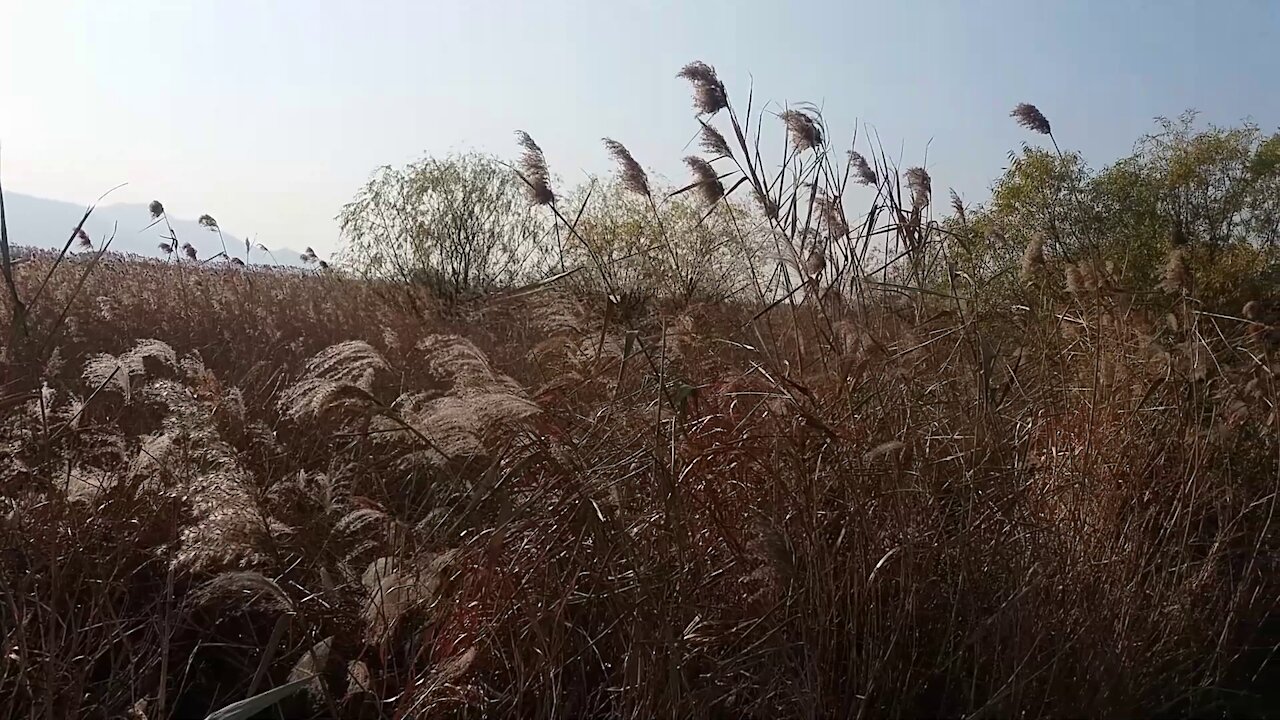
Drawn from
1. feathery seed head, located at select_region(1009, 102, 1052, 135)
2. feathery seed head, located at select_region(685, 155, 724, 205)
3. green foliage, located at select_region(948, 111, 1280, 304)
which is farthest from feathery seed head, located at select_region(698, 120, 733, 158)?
green foliage, located at select_region(948, 111, 1280, 304)

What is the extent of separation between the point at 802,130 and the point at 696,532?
4.68 ft

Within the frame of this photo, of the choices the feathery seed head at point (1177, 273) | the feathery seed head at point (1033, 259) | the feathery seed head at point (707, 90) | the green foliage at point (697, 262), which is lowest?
the feathery seed head at point (1177, 273)

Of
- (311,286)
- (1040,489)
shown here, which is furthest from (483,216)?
(1040,489)

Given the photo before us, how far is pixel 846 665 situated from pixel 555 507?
714 mm

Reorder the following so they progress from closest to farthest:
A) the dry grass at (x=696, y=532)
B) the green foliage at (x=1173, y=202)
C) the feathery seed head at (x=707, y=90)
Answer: the dry grass at (x=696, y=532) < the feathery seed head at (x=707, y=90) < the green foliage at (x=1173, y=202)

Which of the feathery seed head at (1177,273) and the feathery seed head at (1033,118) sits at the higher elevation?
the feathery seed head at (1033,118)

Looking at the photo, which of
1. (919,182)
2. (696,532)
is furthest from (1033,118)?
(696,532)

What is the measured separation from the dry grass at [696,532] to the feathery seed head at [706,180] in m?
0.04

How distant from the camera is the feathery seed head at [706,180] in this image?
2.79 m

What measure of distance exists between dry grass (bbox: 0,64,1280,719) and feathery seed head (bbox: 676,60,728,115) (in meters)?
0.02

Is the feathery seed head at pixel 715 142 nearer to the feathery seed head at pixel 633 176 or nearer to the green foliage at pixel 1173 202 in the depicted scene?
the feathery seed head at pixel 633 176

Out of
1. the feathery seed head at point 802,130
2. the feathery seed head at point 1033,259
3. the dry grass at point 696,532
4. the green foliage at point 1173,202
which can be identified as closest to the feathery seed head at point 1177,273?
the dry grass at point 696,532

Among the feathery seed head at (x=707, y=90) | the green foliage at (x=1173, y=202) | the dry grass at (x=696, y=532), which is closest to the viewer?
the dry grass at (x=696, y=532)

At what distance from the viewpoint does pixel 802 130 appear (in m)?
2.86
